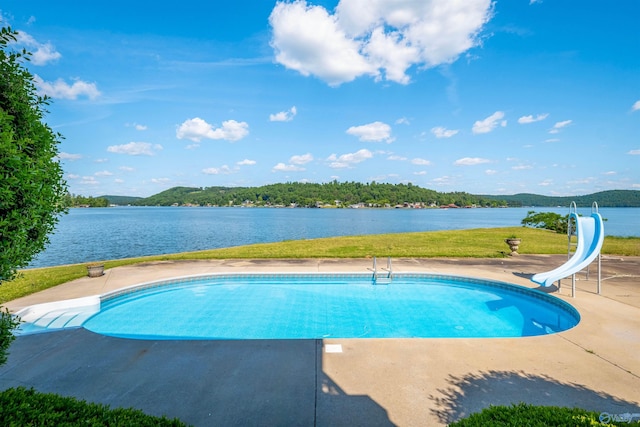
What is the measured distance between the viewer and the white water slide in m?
7.53

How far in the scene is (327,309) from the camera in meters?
8.27

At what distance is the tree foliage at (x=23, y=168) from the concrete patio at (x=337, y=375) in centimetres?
223

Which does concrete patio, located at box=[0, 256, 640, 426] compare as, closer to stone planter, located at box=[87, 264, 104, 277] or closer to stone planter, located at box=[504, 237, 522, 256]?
stone planter, located at box=[87, 264, 104, 277]

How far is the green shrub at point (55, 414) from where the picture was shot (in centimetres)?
209

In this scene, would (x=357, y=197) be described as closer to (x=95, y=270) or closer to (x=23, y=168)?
(x=95, y=270)

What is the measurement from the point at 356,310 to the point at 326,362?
4.05 m

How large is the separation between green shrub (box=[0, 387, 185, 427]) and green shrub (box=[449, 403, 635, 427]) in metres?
2.57

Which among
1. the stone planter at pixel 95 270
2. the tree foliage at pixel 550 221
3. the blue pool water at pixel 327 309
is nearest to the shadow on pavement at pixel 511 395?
the blue pool water at pixel 327 309

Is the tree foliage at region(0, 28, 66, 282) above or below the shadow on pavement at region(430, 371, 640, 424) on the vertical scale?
above

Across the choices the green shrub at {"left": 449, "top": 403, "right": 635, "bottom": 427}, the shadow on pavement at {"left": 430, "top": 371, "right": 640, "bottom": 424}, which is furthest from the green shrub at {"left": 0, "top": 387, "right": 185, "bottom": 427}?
the shadow on pavement at {"left": 430, "top": 371, "right": 640, "bottom": 424}

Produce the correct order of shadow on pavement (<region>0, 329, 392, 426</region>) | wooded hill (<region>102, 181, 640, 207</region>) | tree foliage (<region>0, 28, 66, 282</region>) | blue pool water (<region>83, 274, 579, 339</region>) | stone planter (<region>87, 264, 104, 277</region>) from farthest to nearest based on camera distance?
wooded hill (<region>102, 181, 640, 207</region>)
stone planter (<region>87, 264, 104, 277</region>)
blue pool water (<region>83, 274, 579, 339</region>)
shadow on pavement (<region>0, 329, 392, 426</region>)
tree foliage (<region>0, 28, 66, 282</region>)

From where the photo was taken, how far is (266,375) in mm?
3947

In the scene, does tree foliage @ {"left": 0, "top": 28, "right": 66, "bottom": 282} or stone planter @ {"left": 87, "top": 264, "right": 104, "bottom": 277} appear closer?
tree foliage @ {"left": 0, "top": 28, "right": 66, "bottom": 282}

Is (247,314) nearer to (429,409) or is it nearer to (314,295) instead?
(314,295)
